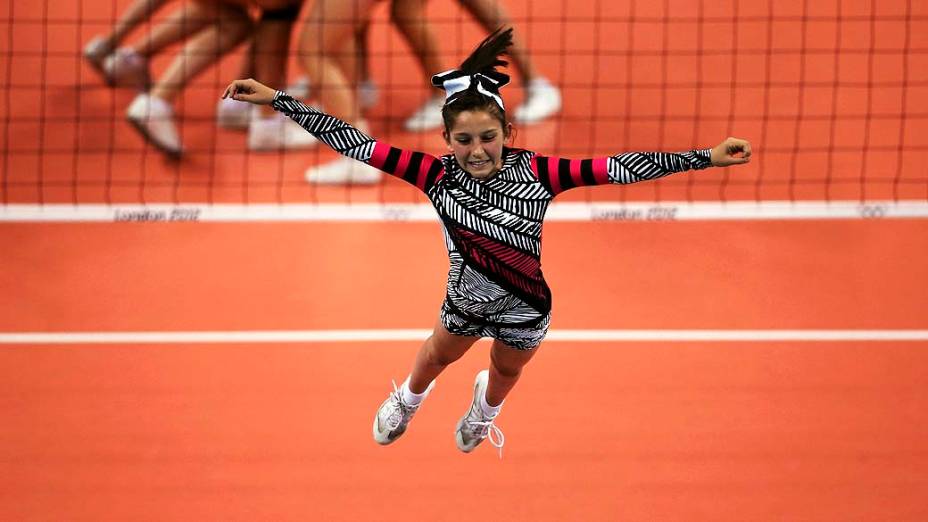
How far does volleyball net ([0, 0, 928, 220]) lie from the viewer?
8859mm

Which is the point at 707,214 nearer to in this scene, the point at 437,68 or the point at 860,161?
the point at 860,161

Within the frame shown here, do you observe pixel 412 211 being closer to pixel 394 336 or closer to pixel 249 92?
pixel 394 336

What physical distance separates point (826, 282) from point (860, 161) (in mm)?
1800

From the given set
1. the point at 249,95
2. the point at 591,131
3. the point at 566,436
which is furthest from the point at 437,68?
the point at 249,95

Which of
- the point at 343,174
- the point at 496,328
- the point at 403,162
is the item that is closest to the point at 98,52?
the point at 343,174

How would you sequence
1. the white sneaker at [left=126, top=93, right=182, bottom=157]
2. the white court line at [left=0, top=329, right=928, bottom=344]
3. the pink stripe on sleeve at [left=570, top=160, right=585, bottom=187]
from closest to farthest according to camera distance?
the pink stripe on sleeve at [left=570, top=160, right=585, bottom=187] < the white court line at [left=0, top=329, right=928, bottom=344] < the white sneaker at [left=126, top=93, right=182, bottom=157]

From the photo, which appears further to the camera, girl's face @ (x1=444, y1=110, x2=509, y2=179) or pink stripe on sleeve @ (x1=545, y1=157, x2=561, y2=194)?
pink stripe on sleeve @ (x1=545, y1=157, x2=561, y2=194)

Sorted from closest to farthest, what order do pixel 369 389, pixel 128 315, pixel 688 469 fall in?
pixel 688 469 < pixel 369 389 < pixel 128 315

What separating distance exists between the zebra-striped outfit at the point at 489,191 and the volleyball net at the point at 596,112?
3.71 m

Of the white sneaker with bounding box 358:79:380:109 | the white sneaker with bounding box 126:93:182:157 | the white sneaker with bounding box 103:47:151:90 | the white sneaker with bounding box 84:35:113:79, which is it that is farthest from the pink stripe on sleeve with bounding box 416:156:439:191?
the white sneaker with bounding box 84:35:113:79

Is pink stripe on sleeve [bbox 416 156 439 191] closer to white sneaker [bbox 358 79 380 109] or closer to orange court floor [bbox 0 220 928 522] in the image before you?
orange court floor [bbox 0 220 928 522]

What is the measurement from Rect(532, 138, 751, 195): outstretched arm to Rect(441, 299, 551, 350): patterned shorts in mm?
592

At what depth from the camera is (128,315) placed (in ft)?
25.0

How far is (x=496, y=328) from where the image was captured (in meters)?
4.99
